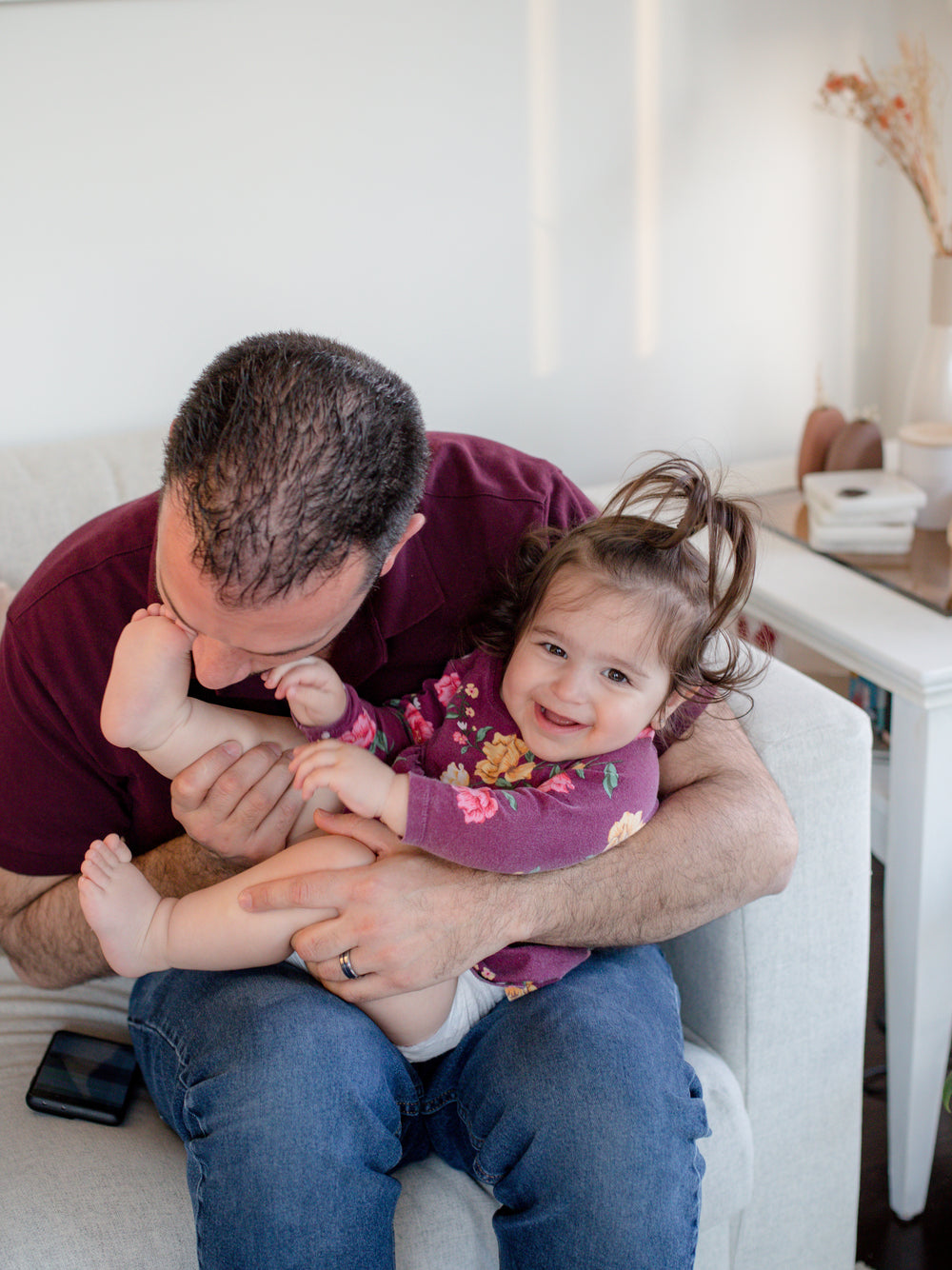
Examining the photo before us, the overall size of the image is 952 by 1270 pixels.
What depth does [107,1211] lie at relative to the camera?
101 centimetres

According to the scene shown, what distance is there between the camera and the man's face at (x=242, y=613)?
2.88ft

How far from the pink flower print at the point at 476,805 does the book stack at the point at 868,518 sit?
0.95 meters

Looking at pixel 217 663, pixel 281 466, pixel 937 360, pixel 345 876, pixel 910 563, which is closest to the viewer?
pixel 281 466

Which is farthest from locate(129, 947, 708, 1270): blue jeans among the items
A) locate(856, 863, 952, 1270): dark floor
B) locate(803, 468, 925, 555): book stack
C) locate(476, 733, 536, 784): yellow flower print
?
locate(803, 468, 925, 555): book stack

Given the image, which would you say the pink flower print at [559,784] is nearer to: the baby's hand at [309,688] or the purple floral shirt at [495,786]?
the purple floral shirt at [495,786]

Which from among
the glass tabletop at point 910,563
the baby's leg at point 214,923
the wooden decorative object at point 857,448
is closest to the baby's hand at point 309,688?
the baby's leg at point 214,923

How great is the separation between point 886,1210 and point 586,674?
98 centimetres

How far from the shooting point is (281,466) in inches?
33.3

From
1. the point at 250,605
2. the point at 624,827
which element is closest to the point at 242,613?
the point at 250,605

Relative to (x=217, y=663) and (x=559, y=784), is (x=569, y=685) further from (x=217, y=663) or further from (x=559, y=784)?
(x=217, y=663)

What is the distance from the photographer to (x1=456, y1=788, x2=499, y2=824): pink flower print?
1.03 metres

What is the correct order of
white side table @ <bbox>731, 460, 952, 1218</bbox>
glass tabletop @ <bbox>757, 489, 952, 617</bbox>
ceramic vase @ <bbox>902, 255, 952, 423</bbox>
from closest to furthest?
white side table @ <bbox>731, 460, 952, 1218</bbox> < glass tabletop @ <bbox>757, 489, 952, 617</bbox> < ceramic vase @ <bbox>902, 255, 952, 423</bbox>

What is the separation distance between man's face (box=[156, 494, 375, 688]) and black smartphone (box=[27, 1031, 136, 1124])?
47 cm

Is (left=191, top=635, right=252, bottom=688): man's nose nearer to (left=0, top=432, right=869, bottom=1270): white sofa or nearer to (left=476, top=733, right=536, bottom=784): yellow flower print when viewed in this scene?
(left=476, top=733, right=536, bottom=784): yellow flower print
